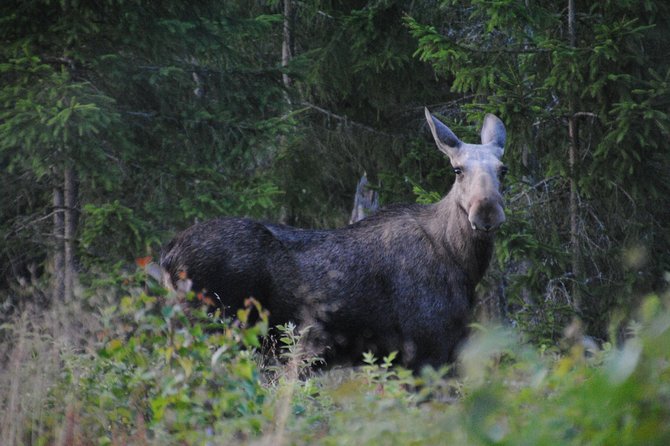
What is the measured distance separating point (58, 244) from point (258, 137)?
2.74 meters

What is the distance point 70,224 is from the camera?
11.5 meters

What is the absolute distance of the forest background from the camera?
10.1 meters

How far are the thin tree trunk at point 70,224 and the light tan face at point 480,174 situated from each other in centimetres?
509

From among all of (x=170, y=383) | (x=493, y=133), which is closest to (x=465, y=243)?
(x=493, y=133)

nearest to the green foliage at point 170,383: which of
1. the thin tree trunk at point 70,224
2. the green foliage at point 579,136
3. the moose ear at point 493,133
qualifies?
the moose ear at point 493,133

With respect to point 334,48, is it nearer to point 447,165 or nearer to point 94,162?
point 447,165

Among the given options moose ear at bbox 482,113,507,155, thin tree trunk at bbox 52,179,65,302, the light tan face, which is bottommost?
thin tree trunk at bbox 52,179,65,302

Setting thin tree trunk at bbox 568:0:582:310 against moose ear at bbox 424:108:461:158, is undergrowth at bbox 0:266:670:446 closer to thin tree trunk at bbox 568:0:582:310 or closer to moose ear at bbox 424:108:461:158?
moose ear at bbox 424:108:461:158

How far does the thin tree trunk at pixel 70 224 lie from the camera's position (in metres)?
11.2

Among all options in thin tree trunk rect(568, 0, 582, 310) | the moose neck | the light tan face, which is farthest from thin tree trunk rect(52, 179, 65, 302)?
thin tree trunk rect(568, 0, 582, 310)

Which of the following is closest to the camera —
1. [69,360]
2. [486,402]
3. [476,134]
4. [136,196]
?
[486,402]

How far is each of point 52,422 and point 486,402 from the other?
2650mm

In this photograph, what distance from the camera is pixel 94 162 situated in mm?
10781

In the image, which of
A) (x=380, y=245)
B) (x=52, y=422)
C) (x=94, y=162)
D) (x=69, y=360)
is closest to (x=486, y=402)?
(x=52, y=422)
